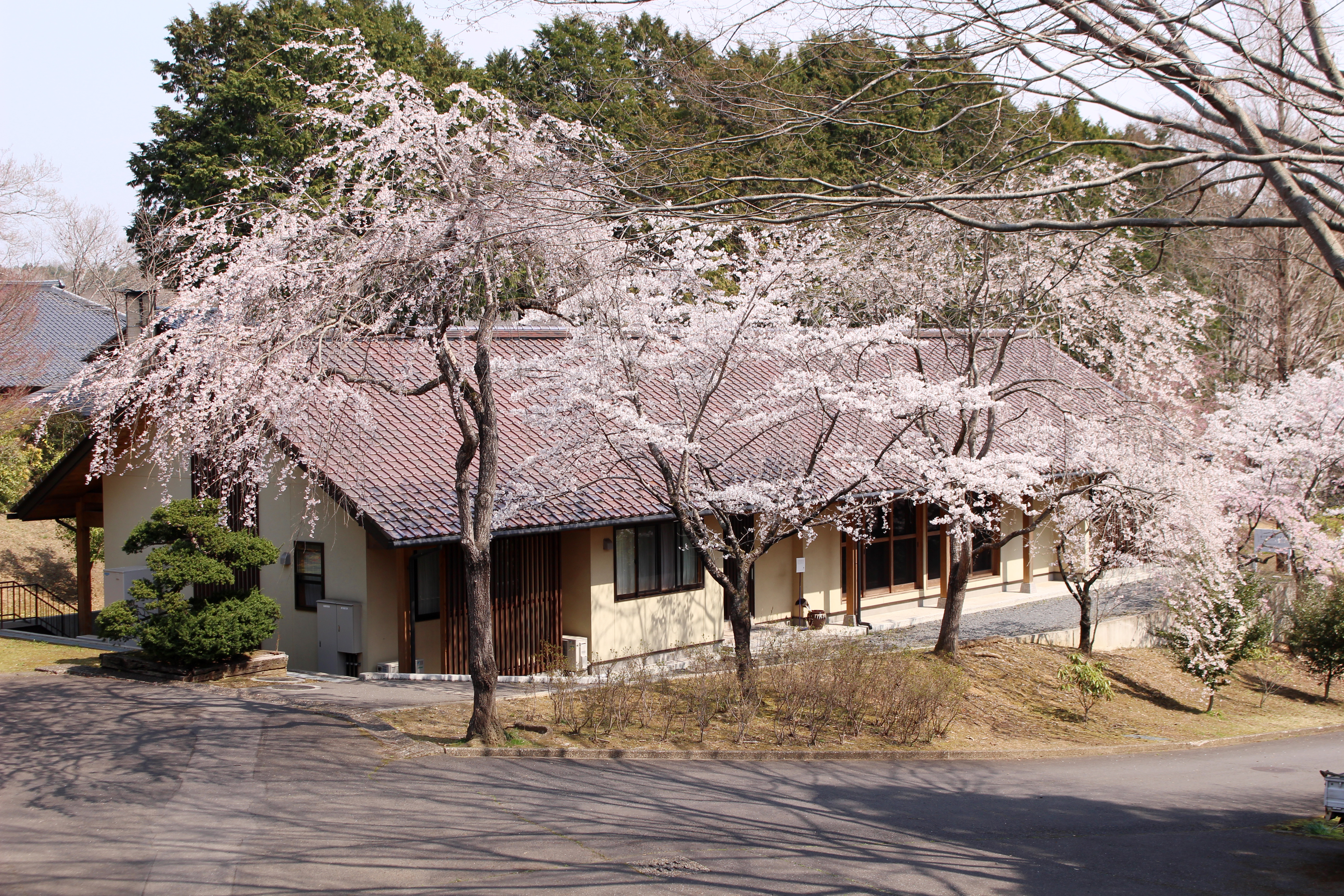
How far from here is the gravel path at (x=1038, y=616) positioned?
18.1 m

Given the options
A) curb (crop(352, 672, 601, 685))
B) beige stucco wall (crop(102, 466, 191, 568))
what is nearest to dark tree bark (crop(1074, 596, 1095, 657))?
curb (crop(352, 672, 601, 685))

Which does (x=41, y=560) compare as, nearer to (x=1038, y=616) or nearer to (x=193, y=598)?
(x=193, y=598)

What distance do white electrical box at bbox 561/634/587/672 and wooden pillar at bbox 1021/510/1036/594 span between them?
12401mm

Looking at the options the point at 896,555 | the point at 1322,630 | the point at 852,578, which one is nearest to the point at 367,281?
the point at 852,578

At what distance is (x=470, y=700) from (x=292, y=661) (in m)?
4.31

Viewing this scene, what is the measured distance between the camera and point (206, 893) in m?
6.35

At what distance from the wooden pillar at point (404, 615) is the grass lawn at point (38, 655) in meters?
4.23

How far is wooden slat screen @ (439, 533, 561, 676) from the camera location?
1444 cm

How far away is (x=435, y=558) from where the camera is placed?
14586 millimetres

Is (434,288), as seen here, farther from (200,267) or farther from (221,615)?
(221,615)

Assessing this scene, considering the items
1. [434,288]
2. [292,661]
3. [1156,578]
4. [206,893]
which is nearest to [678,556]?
[292,661]

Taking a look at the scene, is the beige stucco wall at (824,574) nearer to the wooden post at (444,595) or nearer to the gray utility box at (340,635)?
the wooden post at (444,595)

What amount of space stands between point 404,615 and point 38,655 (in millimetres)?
5841

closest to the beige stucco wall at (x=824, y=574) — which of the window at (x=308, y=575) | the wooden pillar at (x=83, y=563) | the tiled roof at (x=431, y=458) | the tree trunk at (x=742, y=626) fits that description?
the tiled roof at (x=431, y=458)
